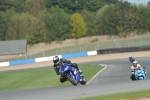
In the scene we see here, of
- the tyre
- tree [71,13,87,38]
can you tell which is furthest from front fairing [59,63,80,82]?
tree [71,13,87,38]

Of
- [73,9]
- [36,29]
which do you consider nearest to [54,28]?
[36,29]

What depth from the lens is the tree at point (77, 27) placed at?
85.6m

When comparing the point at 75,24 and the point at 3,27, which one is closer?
the point at 75,24

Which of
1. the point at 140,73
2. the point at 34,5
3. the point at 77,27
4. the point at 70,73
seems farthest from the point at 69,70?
the point at 34,5

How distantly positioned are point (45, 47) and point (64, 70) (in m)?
66.5

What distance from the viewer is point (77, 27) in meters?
86.6

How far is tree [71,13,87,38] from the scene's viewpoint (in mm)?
85625

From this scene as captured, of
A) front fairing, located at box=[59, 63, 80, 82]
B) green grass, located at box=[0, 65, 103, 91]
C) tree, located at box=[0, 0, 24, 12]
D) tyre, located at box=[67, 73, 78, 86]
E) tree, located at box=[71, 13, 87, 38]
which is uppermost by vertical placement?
tree, located at box=[0, 0, 24, 12]

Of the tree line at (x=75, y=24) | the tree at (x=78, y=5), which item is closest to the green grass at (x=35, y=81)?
the tree line at (x=75, y=24)

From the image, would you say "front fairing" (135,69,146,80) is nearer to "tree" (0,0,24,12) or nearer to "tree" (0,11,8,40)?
"tree" (0,11,8,40)

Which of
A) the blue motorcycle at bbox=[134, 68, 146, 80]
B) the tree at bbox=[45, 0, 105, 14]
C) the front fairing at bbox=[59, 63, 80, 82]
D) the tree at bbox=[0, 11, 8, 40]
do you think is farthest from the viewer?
the tree at bbox=[45, 0, 105, 14]

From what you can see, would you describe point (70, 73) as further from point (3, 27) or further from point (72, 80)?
point (3, 27)

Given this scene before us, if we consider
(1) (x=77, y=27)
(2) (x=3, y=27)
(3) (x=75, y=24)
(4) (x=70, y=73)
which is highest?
(2) (x=3, y=27)

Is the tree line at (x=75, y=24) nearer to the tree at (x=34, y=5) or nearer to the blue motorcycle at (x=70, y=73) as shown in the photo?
the tree at (x=34, y=5)
